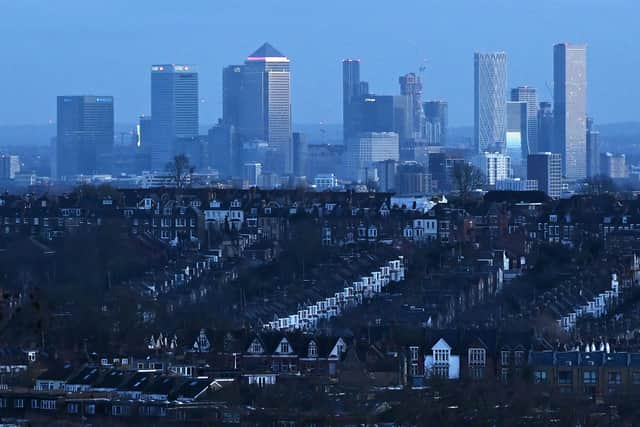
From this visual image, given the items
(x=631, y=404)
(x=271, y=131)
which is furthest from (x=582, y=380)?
(x=271, y=131)

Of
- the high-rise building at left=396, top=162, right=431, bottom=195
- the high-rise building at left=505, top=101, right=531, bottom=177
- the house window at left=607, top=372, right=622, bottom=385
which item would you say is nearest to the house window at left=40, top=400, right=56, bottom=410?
the house window at left=607, top=372, right=622, bottom=385

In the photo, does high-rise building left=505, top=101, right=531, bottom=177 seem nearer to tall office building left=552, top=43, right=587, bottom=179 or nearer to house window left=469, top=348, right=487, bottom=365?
tall office building left=552, top=43, right=587, bottom=179

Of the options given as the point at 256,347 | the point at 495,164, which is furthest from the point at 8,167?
the point at 256,347

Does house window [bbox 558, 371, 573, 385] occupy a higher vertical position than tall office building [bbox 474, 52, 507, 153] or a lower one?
lower

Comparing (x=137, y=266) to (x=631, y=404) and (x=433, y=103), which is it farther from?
(x=433, y=103)

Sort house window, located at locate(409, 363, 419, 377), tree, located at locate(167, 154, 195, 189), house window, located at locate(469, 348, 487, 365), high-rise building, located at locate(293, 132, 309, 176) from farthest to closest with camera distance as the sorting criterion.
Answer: high-rise building, located at locate(293, 132, 309, 176) → tree, located at locate(167, 154, 195, 189) → house window, located at locate(469, 348, 487, 365) → house window, located at locate(409, 363, 419, 377)

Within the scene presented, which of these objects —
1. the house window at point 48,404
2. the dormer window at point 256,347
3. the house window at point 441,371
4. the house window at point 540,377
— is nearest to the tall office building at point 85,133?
the dormer window at point 256,347

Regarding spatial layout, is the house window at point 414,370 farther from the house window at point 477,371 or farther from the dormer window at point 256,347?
the dormer window at point 256,347
